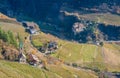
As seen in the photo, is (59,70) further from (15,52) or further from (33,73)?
(33,73)

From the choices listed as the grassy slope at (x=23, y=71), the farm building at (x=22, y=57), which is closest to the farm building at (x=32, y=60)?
the farm building at (x=22, y=57)

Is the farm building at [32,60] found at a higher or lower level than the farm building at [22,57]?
lower

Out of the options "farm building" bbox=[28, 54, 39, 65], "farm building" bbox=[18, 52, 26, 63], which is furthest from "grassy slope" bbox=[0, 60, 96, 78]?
"farm building" bbox=[18, 52, 26, 63]

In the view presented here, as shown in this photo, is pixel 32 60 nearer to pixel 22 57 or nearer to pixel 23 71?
pixel 22 57

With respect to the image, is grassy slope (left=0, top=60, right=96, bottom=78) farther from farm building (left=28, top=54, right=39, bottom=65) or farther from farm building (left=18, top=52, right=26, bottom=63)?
farm building (left=18, top=52, right=26, bottom=63)

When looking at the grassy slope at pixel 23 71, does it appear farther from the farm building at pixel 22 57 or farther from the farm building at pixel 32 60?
the farm building at pixel 22 57

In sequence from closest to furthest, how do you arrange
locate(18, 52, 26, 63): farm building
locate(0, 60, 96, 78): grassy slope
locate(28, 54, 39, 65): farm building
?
locate(0, 60, 96, 78): grassy slope, locate(18, 52, 26, 63): farm building, locate(28, 54, 39, 65): farm building

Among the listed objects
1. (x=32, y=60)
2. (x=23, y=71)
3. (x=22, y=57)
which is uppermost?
(x=22, y=57)

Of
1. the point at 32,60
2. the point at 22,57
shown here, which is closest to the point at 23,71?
the point at 22,57

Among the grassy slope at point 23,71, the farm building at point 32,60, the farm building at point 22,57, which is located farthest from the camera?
the farm building at point 32,60

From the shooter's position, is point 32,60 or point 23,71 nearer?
point 23,71

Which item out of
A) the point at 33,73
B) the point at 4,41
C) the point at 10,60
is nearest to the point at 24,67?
the point at 33,73
